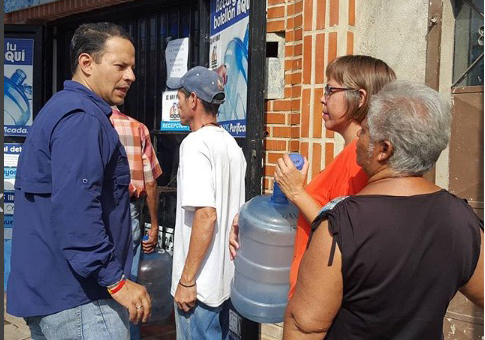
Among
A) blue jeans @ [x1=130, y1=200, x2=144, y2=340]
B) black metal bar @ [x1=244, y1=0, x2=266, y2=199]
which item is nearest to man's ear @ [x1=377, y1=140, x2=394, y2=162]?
black metal bar @ [x1=244, y1=0, x2=266, y2=199]

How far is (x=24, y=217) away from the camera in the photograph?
2.31 m

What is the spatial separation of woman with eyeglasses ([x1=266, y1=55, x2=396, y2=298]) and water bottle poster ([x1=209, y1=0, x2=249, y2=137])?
1450 millimetres

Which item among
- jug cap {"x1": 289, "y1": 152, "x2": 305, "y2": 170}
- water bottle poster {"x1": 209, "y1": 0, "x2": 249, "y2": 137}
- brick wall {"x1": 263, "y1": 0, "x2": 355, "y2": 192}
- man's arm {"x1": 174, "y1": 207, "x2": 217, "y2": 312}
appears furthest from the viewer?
water bottle poster {"x1": 209, "y1": 0, "x2": 249, "y2": 137}

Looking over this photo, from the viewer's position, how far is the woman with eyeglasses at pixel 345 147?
209 centimetres

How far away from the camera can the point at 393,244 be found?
5.22ft

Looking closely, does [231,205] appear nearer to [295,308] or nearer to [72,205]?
[72,205]

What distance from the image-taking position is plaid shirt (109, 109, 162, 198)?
13.9ft

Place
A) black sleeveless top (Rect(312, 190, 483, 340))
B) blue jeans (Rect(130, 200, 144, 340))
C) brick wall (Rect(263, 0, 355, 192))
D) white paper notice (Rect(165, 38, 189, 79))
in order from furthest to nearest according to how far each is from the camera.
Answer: white paper notice (Rect(165, 38, 189, 79)) < blue jeans (Rect(130, 200, 144, 340)) < brick wall (Rect(263, 0, 355, 192)) < black sleeveless top (Rect(312, 190, 483, 340))

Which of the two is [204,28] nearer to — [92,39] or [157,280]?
[157,280]

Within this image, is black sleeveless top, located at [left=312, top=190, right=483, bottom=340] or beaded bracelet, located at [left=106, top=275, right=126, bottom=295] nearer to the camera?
black sleeveless top, located at [left=312, top=190, right=483, bottom=340]

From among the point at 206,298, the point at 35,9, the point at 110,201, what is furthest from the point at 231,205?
the point at 35,9

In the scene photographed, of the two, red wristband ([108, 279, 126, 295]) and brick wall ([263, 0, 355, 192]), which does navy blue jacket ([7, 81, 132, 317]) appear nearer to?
red wristband ([108, 279, 126, 295])

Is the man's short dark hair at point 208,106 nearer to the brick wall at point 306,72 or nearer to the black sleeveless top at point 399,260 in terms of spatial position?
the brick wall at point 306,72

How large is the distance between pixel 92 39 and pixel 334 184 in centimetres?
124
